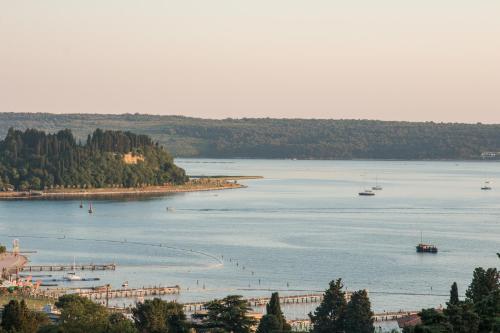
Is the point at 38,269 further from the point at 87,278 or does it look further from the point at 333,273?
the point at 333,273

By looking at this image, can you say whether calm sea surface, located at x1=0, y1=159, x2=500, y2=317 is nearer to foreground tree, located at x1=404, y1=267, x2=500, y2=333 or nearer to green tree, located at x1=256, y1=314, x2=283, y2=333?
green tree, located at x1=256, y1=314, x2=283, y2=333

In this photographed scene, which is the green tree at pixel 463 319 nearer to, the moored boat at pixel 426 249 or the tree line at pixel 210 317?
the tree line at pixel 210 317

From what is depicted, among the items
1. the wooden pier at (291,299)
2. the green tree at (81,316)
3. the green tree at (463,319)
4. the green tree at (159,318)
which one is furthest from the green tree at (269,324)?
the wooden pier at (291,299)

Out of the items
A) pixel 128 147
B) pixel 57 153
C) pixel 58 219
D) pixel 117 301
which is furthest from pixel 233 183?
pixel 117 301

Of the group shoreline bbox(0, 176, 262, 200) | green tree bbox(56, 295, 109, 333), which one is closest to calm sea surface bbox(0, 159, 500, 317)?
shoreline bbox(0, 176, 262, 200)

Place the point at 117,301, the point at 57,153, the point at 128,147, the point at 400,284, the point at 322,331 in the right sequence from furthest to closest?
the point at 128,147, the point at 57,153, the point at 400,284, the point at 117,301, the point at 322,331

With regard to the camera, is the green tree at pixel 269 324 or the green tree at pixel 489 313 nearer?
the green tree at pixel 489 313
